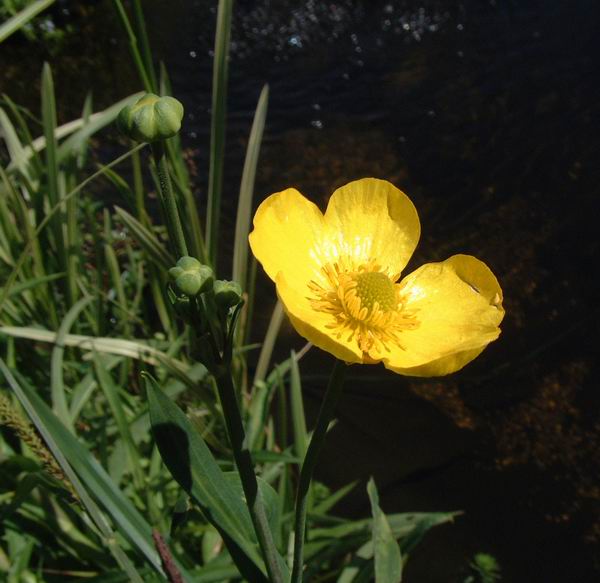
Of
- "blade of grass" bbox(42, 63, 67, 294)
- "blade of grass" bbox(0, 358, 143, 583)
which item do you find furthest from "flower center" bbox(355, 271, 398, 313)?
"blade of grass" bbox(42, 63, 67, 294)

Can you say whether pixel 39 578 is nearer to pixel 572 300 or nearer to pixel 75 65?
pixel 572 300

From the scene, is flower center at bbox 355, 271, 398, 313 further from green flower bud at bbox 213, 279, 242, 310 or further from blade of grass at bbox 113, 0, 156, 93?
blade of grass at bbox 113, 0, 156, 93

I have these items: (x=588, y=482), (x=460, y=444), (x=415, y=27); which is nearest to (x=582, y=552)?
(x=588, y=482)

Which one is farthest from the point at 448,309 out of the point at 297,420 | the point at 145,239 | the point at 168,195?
the point at 145,239

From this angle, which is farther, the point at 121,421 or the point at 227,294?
the point at 121,421

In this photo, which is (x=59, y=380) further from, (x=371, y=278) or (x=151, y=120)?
(x=151, y=120)

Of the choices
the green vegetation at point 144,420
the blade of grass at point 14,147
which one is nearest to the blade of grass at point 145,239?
the green vegetation at point 144,420
